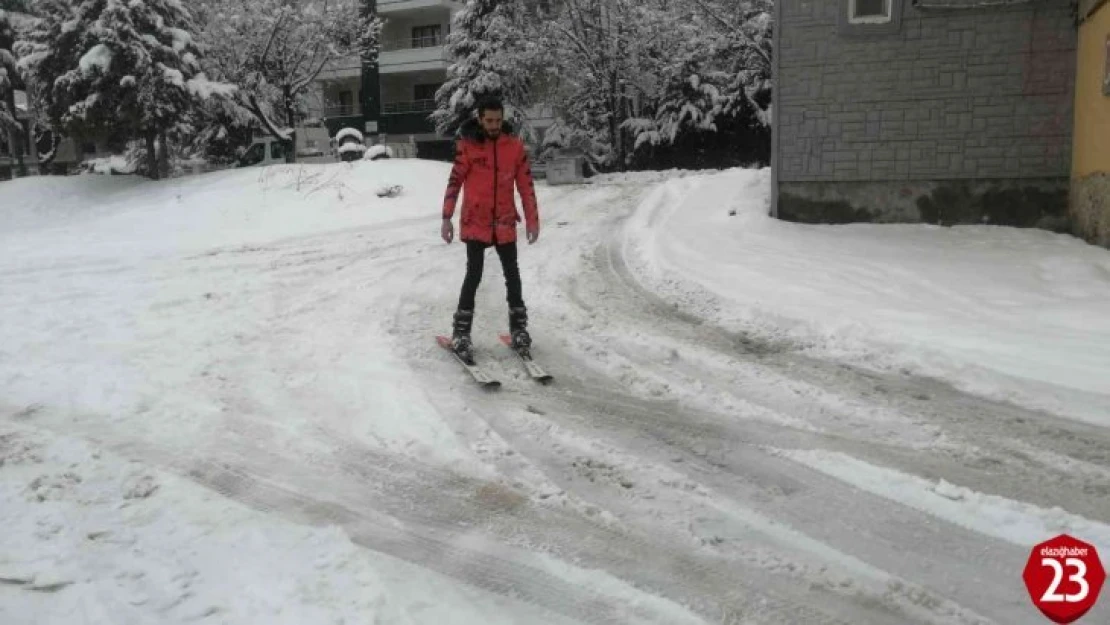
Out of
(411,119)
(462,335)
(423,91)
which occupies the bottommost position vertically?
(462,335)

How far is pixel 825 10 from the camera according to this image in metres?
9.85

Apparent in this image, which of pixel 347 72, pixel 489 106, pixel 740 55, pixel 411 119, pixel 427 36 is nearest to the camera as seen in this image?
pixel 489 106

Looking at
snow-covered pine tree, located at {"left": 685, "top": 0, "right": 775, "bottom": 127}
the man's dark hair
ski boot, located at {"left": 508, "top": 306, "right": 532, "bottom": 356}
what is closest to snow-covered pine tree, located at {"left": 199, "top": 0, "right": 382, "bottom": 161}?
snow-covered pine tree, located at {"left": 685, "top": 0, "right": 775, "bottom": 127}

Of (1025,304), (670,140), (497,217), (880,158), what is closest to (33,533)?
(497,217)

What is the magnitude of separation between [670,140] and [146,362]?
19.2 metres

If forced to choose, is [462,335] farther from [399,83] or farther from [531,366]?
→ [399,83]

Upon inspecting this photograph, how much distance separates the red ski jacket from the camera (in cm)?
543

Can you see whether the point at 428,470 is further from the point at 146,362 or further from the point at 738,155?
the point at 738,155

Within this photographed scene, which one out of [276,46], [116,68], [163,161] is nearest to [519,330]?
[116,68]

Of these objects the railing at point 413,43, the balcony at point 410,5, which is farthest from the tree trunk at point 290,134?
the railing at point 413,43

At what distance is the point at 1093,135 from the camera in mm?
8484

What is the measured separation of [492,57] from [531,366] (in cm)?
1884

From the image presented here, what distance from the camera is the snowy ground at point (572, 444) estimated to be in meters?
2.73
